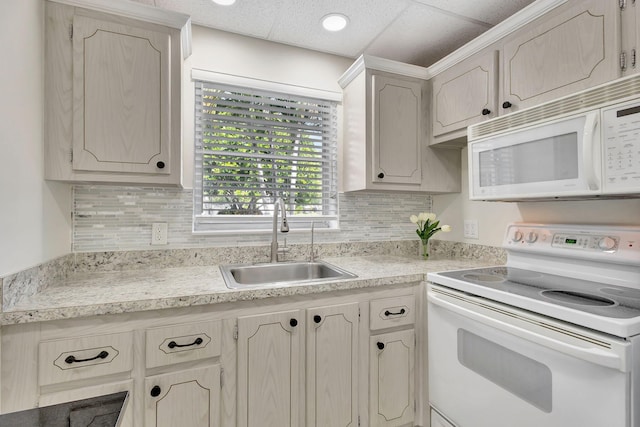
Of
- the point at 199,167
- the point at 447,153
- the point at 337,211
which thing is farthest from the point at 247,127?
the point at 447,153

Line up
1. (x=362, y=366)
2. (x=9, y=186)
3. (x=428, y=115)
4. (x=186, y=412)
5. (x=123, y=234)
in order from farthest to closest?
(x=428, y=115) < (x=123, y=234) < (x=362, y=366) < (x=186, y=412) < (x=9, y=186)

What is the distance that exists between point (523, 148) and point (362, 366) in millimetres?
1248

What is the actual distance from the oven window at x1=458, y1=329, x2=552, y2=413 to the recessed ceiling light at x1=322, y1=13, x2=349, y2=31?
1.74m

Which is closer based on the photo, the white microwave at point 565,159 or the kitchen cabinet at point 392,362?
the white microwave at point 565,159

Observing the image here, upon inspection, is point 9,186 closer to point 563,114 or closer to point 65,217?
point 65,217

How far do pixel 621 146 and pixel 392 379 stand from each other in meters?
1.34

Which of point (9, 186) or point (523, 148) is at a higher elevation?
point (523, 148)

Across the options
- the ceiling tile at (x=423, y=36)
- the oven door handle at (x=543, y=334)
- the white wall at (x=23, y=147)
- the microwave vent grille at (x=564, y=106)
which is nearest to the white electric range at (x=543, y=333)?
the oven door handle at (x=543, y=334)

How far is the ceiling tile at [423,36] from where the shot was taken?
1772 mm

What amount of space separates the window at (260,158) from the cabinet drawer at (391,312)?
777mm

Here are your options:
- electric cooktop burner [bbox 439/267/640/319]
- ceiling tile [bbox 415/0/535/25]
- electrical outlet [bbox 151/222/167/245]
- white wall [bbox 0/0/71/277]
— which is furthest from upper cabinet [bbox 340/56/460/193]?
white wall [bbox 0/0/71/277]

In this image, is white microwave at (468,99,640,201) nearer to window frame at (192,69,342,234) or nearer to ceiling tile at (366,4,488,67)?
ceiling tile at (366,4,488,67)

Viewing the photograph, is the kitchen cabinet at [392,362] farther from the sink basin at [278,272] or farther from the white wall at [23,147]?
the white wall at [23,147]

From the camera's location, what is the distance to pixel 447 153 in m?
2.12
